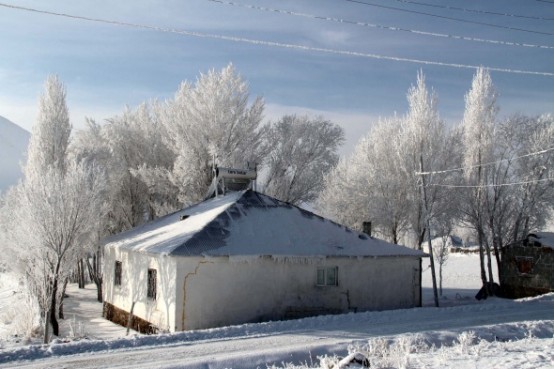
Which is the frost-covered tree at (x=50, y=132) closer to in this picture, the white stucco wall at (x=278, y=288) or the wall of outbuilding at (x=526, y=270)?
the white stucco wall at (x=278, y=288)

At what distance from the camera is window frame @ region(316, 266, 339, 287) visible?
730 inches

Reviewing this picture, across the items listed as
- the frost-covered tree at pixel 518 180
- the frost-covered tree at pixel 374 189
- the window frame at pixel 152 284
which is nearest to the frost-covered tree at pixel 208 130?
the frost-covered tree at pixel 374 189

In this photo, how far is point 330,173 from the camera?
119ft

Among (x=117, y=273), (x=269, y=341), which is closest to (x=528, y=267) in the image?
(x=269, y=341)

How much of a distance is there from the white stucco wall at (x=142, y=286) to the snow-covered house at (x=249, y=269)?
0.03 metres

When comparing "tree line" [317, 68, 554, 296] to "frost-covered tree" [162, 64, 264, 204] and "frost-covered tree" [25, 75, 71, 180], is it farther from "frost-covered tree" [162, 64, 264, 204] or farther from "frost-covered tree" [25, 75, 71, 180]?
"frost-covered tree" [25, 75, 71, 180]

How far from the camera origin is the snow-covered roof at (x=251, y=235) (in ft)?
54.6

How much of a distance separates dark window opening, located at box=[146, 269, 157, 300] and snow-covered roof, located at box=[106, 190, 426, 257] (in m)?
0.84

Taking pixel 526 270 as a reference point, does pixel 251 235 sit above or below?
above

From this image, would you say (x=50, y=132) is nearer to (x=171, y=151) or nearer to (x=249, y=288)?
(x=171, y=151)

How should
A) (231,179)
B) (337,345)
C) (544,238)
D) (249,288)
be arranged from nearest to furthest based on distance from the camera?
(337,345) → (249,288) → (231,179) → (544,238)

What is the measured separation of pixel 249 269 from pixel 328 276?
3448 millimetres

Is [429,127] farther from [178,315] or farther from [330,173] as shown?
[178,315]

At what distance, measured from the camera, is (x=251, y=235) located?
58.8ft
